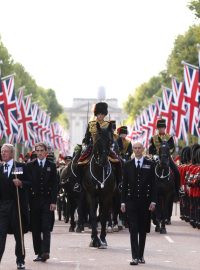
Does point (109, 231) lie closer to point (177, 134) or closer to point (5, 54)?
point (177, 134)

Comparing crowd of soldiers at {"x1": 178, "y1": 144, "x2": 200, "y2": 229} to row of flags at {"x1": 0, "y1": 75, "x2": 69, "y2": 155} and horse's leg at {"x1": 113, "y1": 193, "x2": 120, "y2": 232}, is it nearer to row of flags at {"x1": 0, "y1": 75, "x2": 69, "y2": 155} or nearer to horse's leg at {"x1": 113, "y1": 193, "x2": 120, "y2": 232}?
horse's leg at {"x1": 113, "y1": 193, "x2": 120, "y2": 232}

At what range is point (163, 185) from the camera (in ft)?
89.2

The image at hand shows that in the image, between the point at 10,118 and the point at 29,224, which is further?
the point at 10,118

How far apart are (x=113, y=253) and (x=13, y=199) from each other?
3.52 meters

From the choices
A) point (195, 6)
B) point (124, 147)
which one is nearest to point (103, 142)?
point (124, 147)


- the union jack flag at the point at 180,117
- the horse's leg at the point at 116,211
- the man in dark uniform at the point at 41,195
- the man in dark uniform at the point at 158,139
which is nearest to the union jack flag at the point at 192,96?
the union jack flag at the point at 180,117

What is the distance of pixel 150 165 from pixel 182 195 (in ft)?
48.3

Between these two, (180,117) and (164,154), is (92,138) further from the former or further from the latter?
Result: (180,117)

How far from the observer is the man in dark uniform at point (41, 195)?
18.0 metres

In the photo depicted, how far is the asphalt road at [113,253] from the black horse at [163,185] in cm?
42

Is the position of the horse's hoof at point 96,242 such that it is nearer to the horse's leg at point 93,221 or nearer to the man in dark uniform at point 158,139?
the horse's leg at point 93,221

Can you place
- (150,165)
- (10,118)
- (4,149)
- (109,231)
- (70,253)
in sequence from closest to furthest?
1. (4,149)
2. (150,165)
3. (70,253)
4. (109,231)
5. (10,118)

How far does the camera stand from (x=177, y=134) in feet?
179

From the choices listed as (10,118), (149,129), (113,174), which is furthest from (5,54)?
(113,174)
